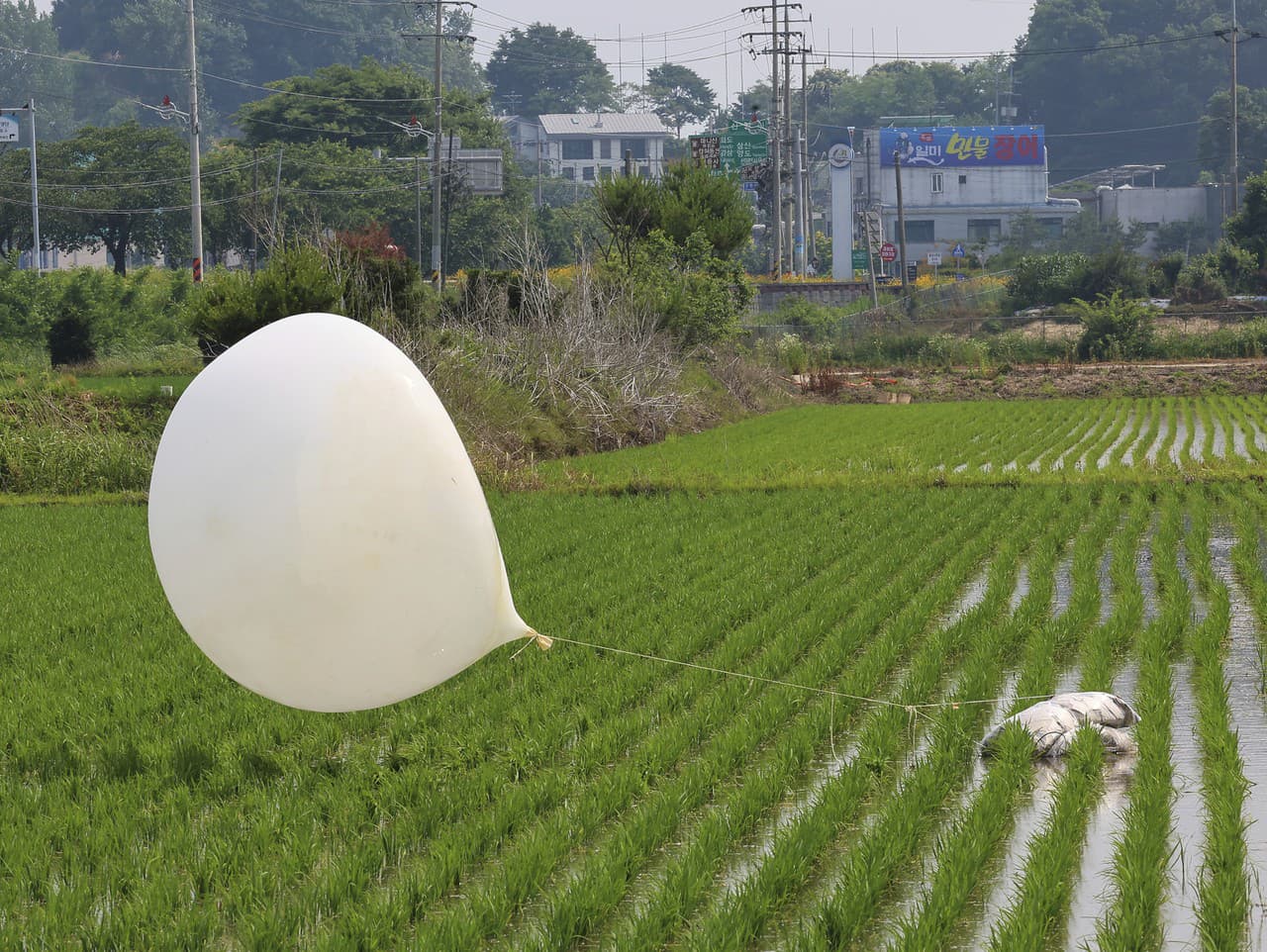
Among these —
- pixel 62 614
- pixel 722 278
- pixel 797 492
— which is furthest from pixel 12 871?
pixel 722 278

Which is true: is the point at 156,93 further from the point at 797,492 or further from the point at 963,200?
the point at 797,492

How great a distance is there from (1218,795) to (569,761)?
2.79m

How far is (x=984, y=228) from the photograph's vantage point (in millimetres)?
91188

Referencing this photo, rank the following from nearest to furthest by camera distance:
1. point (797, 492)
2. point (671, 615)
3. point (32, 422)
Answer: point (671, 615)
point (797, 492)
point (32, 422)

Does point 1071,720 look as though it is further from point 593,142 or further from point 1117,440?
point 593,142

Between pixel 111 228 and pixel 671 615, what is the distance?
64569 mm

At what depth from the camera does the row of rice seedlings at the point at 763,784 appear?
4754 millimetres

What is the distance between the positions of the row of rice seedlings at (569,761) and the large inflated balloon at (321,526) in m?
0.70

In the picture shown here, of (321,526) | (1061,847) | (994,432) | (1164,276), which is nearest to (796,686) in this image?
(1061,847)

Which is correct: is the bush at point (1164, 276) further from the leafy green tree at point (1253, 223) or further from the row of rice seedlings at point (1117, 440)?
the row of rice seedlings at point (1117, 440)

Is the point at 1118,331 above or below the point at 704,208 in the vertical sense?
below

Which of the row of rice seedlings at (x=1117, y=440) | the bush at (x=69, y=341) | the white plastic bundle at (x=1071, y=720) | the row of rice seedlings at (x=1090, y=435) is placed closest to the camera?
the white plastic bundle at (x=1071, y=720)

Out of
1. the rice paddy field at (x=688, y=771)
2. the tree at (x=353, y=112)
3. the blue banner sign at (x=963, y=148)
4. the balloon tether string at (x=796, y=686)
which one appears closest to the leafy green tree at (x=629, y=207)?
the rice paddy field at (x=688, y=771)

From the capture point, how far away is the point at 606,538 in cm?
1393
